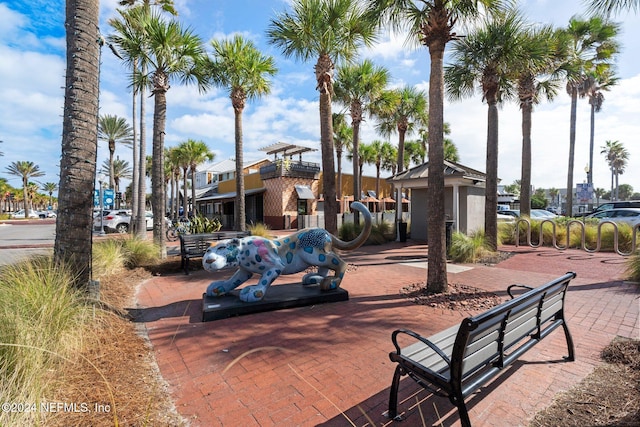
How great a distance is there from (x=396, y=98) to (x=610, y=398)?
17.8 metres

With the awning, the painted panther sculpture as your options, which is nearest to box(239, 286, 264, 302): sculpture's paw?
the painted panther sculpture

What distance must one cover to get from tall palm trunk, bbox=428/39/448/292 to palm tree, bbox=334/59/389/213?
9573 millimetres

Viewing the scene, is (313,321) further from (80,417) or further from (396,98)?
(396,98)

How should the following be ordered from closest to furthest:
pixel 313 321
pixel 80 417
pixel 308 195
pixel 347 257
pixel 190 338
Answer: pixel 80 417 → pixel 190 338 → pixel 313 321 → pixel 347 257 → pixel 308 195

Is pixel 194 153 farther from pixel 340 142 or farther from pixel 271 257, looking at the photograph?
pixel 271 257

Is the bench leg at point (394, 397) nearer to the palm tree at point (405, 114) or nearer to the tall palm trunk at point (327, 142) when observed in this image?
the tall palm trunk at point (327, 142)

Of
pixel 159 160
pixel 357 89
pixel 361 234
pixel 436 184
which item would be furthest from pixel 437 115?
pixel 357 89

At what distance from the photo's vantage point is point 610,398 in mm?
2650

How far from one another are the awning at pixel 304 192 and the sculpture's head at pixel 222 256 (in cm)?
1887

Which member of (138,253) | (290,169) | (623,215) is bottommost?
(138,253)

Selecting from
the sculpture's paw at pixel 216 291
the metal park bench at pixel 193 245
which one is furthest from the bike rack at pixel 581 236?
the metal park bench at pixel 193 245

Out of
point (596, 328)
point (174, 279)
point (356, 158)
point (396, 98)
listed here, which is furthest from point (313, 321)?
point (396, 98)

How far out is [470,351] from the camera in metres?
2.23

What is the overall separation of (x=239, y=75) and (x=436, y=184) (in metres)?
10.5
